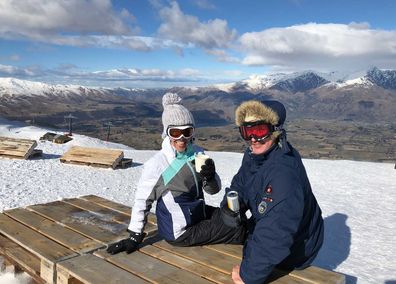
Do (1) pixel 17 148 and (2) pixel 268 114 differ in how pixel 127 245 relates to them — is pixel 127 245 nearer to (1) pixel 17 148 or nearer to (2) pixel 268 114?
(2) pixel 268 114

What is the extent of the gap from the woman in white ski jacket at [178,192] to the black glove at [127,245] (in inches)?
0.5

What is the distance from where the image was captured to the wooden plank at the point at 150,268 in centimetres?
423

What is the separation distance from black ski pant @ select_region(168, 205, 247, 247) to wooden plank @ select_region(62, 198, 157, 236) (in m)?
0.79

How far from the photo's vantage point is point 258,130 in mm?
4422

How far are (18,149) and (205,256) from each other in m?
14.7

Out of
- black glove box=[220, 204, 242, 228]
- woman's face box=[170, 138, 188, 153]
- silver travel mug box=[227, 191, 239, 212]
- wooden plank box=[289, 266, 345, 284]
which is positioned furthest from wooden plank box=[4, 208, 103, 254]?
wooden plank box=[289, 266, 345, 284]

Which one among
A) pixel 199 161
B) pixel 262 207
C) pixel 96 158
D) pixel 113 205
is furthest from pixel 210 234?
pixel 96 158

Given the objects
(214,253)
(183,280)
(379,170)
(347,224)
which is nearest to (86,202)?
(214,253)

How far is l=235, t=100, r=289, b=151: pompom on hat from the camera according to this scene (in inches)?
171

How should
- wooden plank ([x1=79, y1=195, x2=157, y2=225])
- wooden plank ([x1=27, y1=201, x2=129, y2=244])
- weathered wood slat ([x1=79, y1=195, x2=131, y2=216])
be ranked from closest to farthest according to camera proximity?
wooden plank ([x1=27, y1=201, x2=129, y2=244]) < wooden plank ([x1=79, y1=195, x2=157, y2=225]) < weathered wood slat ([x1=79, y1=195, x2=131, y2=216])

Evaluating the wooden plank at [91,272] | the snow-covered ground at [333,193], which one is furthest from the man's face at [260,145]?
the snow-covered ground at [333,193]

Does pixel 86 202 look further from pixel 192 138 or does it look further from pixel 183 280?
pixel 183 280

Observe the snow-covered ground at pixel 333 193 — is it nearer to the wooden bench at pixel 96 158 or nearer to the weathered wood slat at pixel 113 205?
the wooden bench at pixel 96 158

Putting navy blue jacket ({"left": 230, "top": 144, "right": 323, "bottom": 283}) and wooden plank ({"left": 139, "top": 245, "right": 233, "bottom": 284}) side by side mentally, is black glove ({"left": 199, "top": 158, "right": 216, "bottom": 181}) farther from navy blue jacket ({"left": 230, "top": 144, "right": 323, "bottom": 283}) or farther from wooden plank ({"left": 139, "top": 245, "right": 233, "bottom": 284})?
wooden plank ({"left": 139, "top": 245, "right": 233, "bottom": 284})
